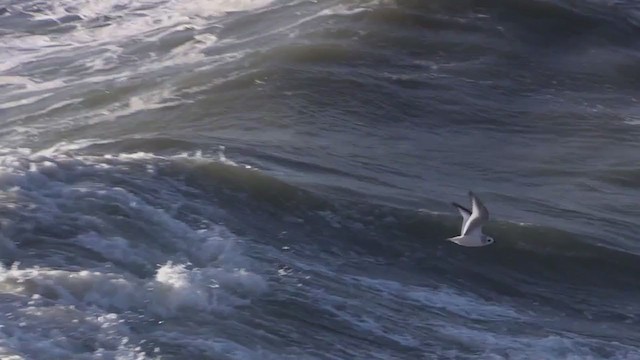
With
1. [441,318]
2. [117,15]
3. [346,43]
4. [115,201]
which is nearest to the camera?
[441,318]

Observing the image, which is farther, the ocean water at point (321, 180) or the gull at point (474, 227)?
the gull at point (474, 227)

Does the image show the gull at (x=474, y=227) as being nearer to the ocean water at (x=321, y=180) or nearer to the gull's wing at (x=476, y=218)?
the gull's wing at (x=476, y=218)

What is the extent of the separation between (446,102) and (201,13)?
5299 millimetres

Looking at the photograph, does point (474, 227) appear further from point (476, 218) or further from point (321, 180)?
point (321, 180)

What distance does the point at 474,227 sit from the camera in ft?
36.9

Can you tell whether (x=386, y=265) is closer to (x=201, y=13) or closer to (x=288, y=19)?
(x=288, y=19)

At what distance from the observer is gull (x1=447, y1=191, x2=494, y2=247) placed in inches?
440

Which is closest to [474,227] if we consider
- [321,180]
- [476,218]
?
[476,218]

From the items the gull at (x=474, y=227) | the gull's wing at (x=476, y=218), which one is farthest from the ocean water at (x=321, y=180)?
the gull's wing at (x=476, y=218)

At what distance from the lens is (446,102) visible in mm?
16125

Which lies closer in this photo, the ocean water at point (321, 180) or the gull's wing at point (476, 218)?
the ocean water at point (321, 180)

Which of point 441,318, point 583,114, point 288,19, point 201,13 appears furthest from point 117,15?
point 441,318

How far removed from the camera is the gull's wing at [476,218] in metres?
11.1

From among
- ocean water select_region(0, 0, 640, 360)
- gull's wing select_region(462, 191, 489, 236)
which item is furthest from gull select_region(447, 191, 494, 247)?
ocean water select_region(0, 0, 640, 360)
